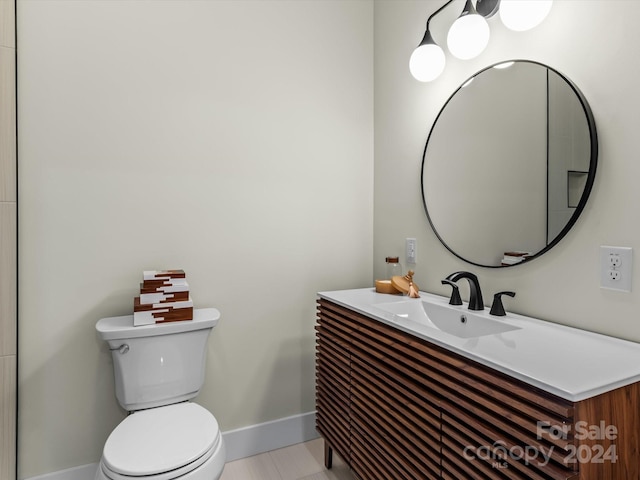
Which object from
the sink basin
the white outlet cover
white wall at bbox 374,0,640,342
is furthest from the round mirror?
the sink basin

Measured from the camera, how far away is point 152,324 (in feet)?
5.16

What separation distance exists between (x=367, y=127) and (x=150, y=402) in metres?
1.84

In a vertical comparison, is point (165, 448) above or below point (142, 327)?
below

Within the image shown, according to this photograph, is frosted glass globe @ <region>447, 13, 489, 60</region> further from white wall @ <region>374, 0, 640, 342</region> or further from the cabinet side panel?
the cabinet side panel

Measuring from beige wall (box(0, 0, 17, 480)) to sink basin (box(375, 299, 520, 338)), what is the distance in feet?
4.84

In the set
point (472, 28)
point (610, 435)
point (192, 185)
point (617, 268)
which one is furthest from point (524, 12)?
point (192, 185)

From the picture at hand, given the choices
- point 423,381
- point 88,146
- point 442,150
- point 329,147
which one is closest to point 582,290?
point 423,381

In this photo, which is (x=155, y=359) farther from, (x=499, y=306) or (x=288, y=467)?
(x=499, y=306)

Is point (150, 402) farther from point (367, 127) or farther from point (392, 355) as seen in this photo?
point (367, 127)

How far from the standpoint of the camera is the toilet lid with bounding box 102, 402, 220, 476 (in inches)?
45.5

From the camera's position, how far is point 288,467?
1.89 meters

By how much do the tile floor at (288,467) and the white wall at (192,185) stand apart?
0.61 ft

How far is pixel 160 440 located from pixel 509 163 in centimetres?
162

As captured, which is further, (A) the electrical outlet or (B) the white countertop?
(A) the electrical outlet
